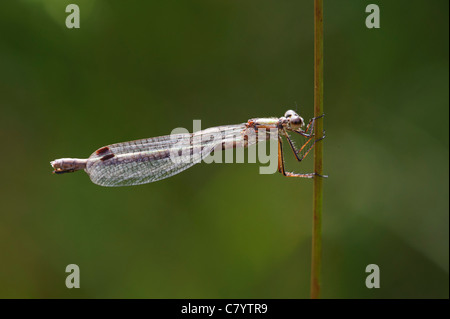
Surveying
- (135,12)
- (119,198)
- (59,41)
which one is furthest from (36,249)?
(135,12)

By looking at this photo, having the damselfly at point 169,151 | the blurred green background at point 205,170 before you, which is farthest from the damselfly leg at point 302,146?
the blurred green background at point 205,170

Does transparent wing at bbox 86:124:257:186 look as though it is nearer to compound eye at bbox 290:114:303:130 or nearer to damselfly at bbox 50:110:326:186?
damselfly at bbox 50:110:326:186

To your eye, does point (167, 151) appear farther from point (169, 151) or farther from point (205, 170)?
point (205, 170)

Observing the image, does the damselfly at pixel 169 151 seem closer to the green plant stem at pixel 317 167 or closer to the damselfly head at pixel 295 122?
the damselfly head at pixel 295 122

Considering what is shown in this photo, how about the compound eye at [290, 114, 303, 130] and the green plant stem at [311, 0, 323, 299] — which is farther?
the compound eye at [290, 114, 303, 130]

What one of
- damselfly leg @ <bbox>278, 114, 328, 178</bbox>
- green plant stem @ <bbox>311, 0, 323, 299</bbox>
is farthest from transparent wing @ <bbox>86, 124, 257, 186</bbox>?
green plant stem @ <bbox>311, 0, 323, 299</bbox>

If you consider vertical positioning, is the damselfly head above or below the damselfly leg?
above

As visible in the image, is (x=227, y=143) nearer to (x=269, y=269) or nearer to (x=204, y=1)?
(x=269, y=269)

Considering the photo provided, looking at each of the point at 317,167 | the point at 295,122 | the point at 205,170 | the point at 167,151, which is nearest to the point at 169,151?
Answer: the point at 167,151
